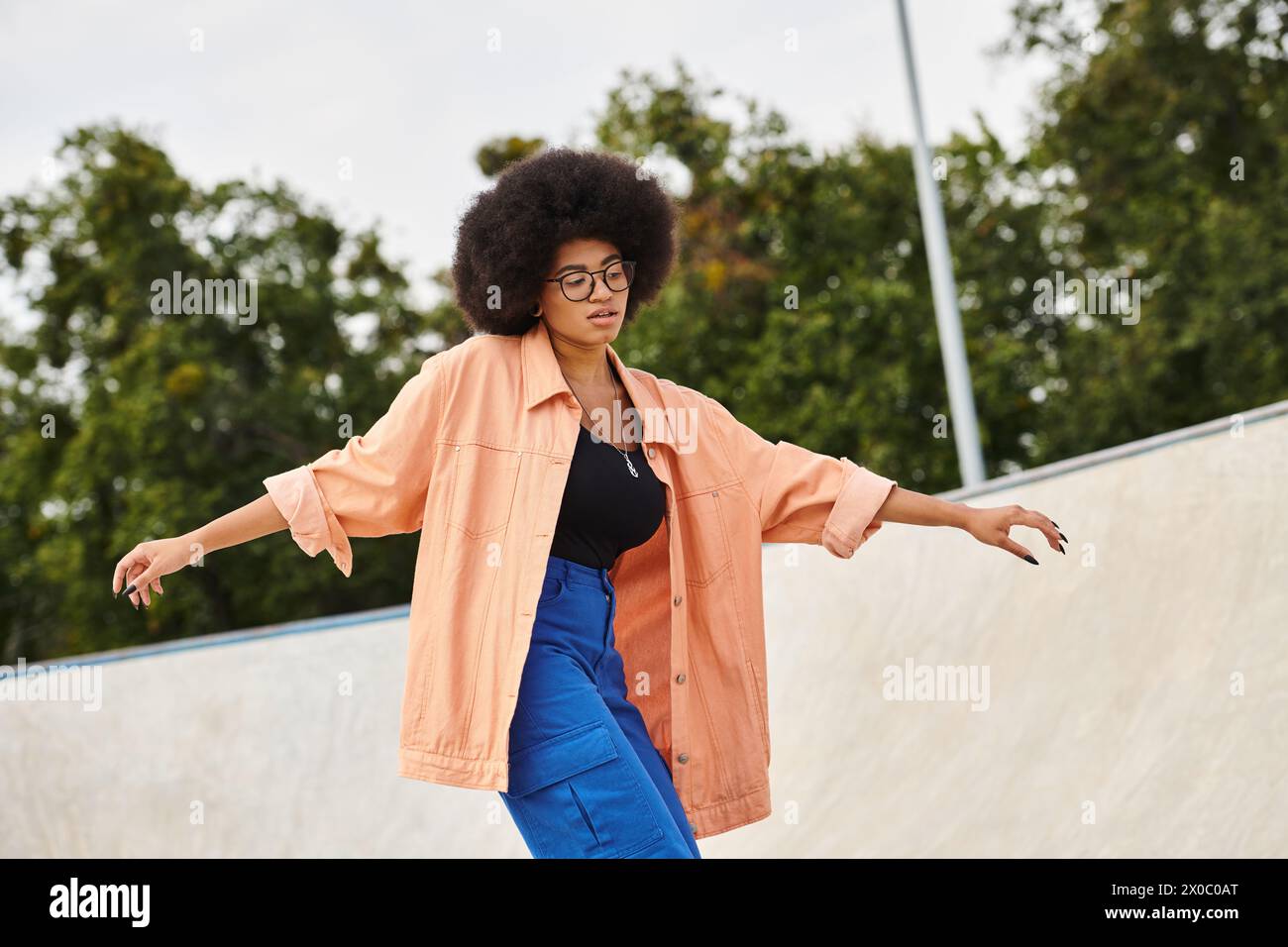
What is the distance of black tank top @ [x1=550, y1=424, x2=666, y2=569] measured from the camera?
2.75m

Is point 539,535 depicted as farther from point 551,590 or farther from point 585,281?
point 585,281

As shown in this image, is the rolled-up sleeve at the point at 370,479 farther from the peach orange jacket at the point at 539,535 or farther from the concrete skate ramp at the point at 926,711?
the concrete skate ramp at the point at 926,711

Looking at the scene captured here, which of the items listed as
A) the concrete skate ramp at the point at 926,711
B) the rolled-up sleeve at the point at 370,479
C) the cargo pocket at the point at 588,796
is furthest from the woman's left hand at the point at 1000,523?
the concrete skate ramp at the point at 926,711

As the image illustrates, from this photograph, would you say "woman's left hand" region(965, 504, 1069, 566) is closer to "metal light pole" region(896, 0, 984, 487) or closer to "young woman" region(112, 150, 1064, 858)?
"young woman" region(112, 150, 1064, 858)

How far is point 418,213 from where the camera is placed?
23688 millimetres

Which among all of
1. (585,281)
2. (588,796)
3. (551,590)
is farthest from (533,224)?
(588,796)

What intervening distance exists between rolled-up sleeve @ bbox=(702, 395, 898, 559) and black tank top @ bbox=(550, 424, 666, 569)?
346 millimetres

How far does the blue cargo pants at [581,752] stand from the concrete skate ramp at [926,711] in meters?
3.61

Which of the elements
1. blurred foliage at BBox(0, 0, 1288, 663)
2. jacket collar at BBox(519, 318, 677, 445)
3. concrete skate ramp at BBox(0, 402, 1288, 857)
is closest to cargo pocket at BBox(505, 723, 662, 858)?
jacket collar at BBox(519, 318, 677, 445)

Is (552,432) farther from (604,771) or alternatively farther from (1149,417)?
(1149,417)

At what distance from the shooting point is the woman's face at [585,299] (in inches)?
115

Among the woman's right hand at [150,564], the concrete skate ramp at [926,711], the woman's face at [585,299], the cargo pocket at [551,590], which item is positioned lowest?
the concrete skate ramp at [926,711]
